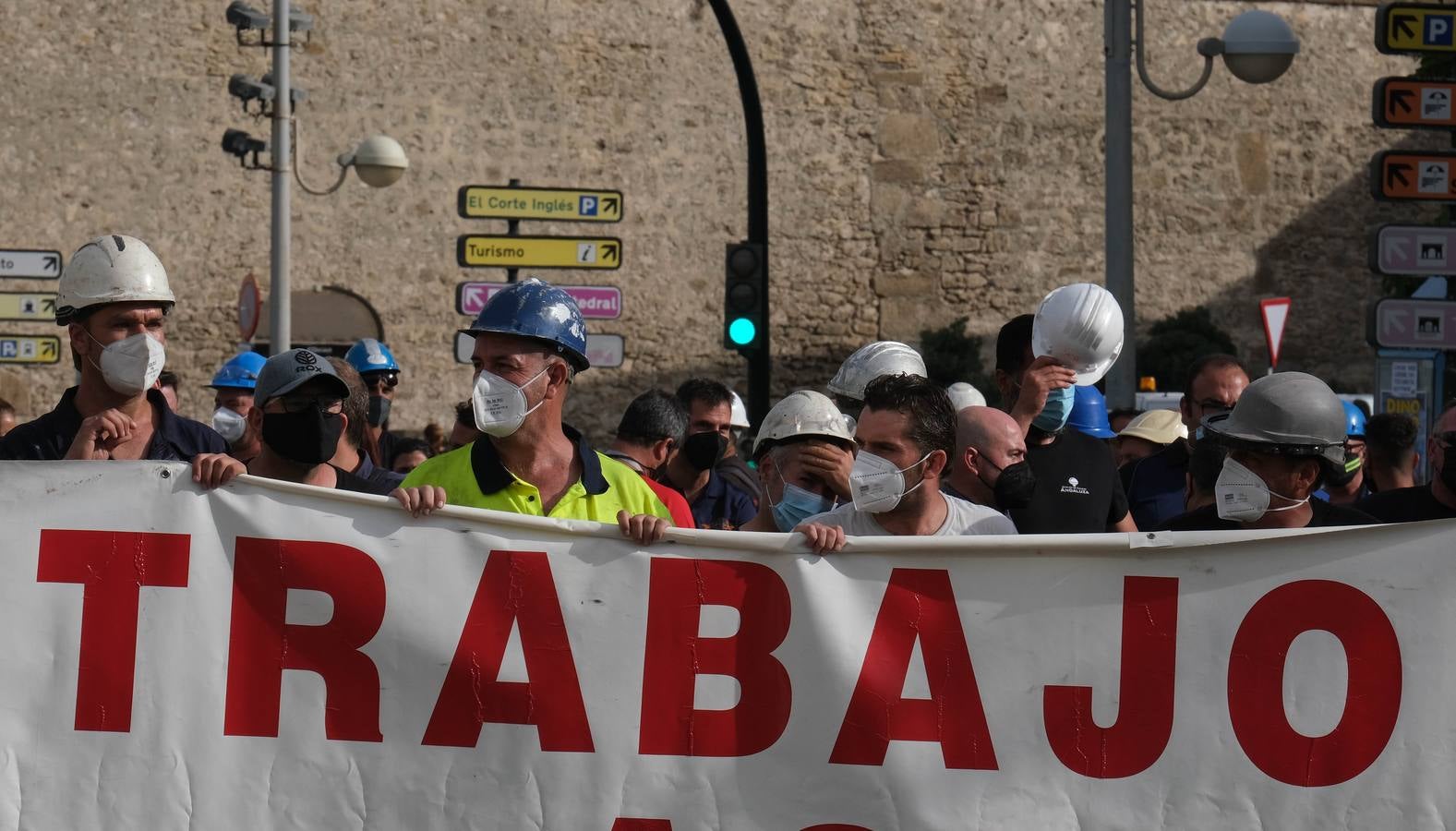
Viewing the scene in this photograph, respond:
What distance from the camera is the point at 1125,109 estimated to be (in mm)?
11219

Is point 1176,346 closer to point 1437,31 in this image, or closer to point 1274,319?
point 1274,319

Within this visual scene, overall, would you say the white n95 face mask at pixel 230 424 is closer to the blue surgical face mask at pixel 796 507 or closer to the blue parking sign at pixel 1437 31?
the blue surgical face mask at pixel 796 507

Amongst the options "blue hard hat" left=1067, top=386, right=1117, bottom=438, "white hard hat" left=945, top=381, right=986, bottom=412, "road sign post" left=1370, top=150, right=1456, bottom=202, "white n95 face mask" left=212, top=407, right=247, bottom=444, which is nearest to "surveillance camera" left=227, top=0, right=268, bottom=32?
"white n95 face mask" left=212, top=407, right=247, bottom=444

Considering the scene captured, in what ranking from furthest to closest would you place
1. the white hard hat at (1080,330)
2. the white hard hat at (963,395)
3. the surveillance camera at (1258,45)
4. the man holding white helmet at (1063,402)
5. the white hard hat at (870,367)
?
the surveillance camera at (1258,45) → the white hard hat at (963,395) → the white hard hat at (870,367) → the white hard hat at (1080,330) → the man holding white helmet at (1063,402)

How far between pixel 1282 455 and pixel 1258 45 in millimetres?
7617

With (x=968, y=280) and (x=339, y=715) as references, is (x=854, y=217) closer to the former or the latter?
(x=968, y=280)

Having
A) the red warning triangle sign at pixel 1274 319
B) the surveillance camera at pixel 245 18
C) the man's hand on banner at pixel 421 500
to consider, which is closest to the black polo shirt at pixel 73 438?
the man's hand on banner at pixel 421 500

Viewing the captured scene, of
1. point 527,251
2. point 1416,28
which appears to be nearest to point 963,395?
point 1416,28

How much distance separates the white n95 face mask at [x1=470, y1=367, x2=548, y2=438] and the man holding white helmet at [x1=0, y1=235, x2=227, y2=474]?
24.8 inches

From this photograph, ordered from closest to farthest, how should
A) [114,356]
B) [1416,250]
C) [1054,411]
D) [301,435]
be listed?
[114,356]
[301,435]
[1054,411]
[1416,250]

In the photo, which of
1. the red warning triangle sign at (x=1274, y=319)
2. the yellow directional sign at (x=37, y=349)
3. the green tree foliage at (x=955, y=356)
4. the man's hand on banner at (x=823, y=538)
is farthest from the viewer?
the green tree foliage at (x=955, y=356)

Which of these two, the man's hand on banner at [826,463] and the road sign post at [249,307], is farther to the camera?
the road sign post at [249,307]

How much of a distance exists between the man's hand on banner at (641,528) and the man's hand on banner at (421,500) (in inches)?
14.8

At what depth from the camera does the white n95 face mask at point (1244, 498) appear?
4383 millimetres
